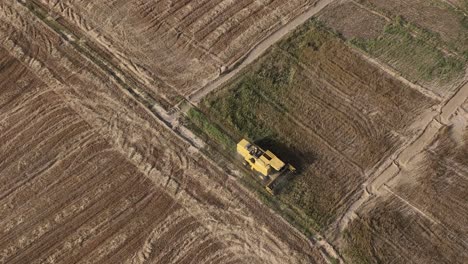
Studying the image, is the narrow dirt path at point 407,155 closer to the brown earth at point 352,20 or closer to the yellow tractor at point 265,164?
the yellow tractor at point 265,164

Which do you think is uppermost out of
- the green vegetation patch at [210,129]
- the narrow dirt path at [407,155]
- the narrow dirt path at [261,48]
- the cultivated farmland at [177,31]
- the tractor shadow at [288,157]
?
the cultivated farmland at [177,31]

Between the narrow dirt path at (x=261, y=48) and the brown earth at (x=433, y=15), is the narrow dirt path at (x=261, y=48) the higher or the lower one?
the higher one

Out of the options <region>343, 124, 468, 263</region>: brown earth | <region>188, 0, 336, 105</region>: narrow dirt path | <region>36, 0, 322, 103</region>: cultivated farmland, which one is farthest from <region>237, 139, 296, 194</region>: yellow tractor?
<region>36, 0, 322, 103</region>: cultivated farmland

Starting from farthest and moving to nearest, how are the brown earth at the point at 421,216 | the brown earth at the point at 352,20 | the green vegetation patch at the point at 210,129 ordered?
1. the brown earth at the point at 352,20
2. the green vegetation patch at the point at 210,129
3. the brown earth at the point at 421,216

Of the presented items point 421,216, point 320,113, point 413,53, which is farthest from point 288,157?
point 413,53

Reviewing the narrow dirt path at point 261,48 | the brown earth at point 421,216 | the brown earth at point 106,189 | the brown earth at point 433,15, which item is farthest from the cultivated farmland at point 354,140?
the brown earth at point 433,15

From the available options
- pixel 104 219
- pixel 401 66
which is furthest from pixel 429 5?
pixel 104 219
